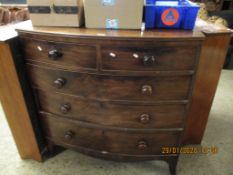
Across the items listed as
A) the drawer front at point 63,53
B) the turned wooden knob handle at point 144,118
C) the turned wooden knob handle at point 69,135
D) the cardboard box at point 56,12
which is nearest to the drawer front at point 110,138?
the turned wooden knob handle at point 69,135

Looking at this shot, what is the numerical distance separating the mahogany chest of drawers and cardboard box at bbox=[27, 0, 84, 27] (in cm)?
11

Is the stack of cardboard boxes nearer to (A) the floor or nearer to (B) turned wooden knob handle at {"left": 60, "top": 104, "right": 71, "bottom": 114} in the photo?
(B) turned wooden knob handle at {"left": 60, "top": 104, "right": 71, "bottom": 114}

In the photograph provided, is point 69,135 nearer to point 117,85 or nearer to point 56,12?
point 117,85

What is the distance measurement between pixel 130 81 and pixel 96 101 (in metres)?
0.23

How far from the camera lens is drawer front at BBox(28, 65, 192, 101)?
3.27 ft

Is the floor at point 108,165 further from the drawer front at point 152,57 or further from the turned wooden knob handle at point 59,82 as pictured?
the drawer front at point 152,57

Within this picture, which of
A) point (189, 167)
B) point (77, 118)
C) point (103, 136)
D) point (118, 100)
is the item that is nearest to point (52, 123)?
point (77, 118)

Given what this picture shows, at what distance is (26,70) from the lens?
1.16 m

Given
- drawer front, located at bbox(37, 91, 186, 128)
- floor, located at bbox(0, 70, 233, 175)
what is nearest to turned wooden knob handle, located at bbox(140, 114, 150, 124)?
drawer front, located at bbox(37, 91, 186, 128)

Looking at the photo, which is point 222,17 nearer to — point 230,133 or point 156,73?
point 230,133

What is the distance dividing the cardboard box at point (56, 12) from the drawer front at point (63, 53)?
0.12 m

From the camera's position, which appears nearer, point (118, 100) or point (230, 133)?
point (118, 100)

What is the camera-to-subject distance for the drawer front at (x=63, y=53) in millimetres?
954

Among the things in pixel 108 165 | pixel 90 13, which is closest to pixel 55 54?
pixel 90 13
